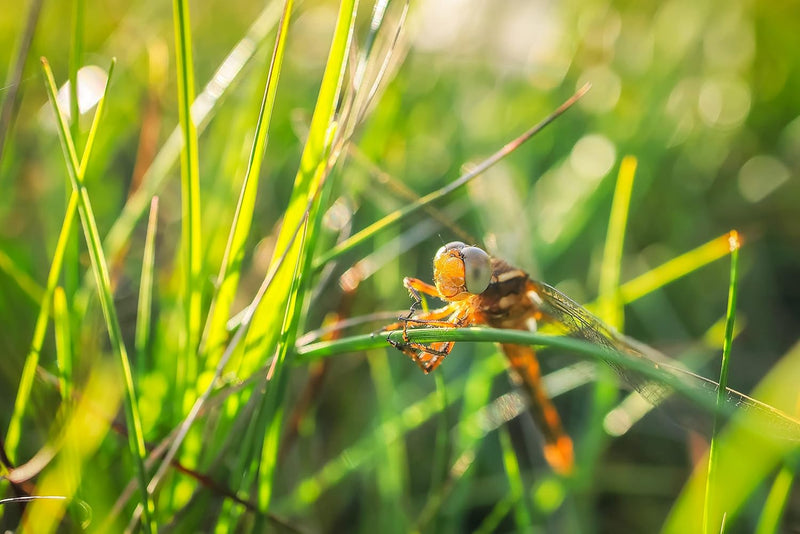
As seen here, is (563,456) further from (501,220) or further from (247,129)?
(247,129)

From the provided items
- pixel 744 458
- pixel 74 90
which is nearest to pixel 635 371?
pixel 744 458

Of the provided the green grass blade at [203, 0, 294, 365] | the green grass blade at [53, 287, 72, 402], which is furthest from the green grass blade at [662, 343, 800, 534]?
the green grass blade at [53, 287, 72, 402]

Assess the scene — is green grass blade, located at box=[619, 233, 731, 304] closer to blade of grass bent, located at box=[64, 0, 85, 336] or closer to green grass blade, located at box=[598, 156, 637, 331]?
green grass blade, located at box=[598, 156, 637, 331]

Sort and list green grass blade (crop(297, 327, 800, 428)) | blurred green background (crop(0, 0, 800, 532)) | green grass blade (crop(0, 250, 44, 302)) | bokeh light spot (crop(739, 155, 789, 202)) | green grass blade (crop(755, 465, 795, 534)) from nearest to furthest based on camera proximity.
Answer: green grass blade (crop(297, 327, 800, 428)), green grass blade (crop(755, 465, 795, 534)), green grass blade (crop(0, 250, 44, 302)), blurred green background (crop(0, 0, 800, 532)), bokeh light spot (crop(739, 155, 789, 202))

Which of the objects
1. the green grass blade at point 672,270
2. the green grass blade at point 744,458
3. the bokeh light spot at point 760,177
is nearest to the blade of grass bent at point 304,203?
the green grass blade at point 744,458

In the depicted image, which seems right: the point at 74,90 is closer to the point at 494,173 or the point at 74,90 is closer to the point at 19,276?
the point at 19,276

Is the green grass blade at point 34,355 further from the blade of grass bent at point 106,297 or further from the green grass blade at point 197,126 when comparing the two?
the green grass blade at point 197,126
